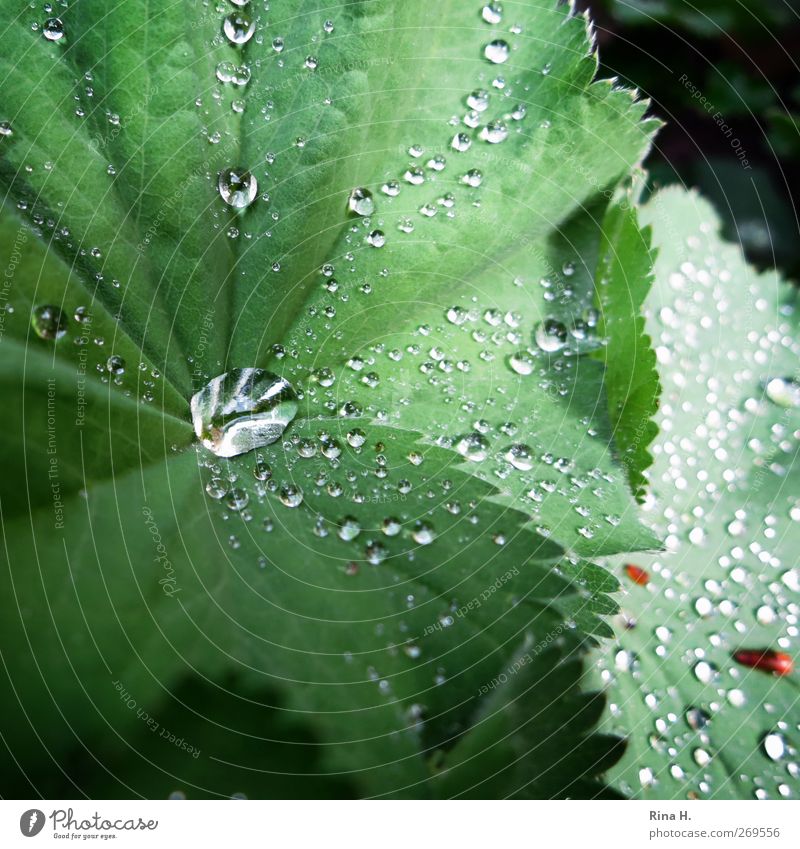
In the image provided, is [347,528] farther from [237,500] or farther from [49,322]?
[49,322]

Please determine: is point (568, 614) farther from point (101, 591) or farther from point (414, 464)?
point (101, 591)

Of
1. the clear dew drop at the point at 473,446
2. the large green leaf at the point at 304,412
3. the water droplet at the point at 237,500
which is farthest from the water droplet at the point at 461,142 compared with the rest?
the water droplet at the point at 237,500

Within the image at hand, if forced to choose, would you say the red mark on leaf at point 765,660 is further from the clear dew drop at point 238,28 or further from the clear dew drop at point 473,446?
the clear dew drop at point 238,28

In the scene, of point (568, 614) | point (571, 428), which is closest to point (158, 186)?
point (571, 428)

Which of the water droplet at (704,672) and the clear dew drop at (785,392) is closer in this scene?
the water droplet at (704,672)

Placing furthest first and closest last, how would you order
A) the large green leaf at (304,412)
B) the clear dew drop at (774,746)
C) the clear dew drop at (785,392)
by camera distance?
the clear dew drop at (785,392), the clear dew drop at (774,746), the large green leaf at (304,412)

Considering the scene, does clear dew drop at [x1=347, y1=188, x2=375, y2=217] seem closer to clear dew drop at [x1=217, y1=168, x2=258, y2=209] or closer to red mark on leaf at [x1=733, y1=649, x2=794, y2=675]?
clear dew drop at [x1=217, y1=168, x2=258, y2=209]
